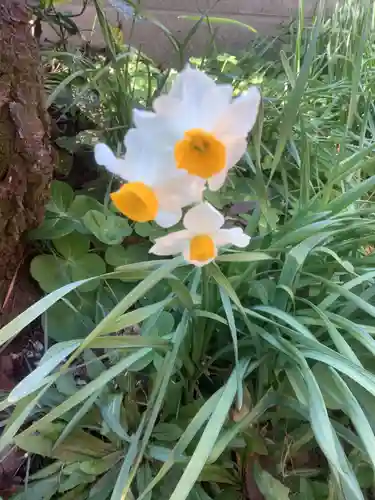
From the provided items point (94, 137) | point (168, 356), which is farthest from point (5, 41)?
point (168, 356)

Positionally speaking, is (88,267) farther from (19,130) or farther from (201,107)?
(201,107)

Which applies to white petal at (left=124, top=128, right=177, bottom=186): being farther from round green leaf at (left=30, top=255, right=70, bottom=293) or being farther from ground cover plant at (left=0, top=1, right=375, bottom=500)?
round green leaf at (left=30, top=255, right=70, bottom=293)

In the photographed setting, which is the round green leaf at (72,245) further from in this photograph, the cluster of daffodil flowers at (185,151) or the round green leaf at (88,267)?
the cluster of daffodil flowers at (185,151)

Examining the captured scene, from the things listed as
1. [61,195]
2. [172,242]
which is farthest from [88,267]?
[172,242]

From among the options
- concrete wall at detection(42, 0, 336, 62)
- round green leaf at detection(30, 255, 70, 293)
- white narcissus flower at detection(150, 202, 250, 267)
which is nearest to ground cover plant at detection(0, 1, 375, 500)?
round green leaf at detection(30, 255, 70, 293)

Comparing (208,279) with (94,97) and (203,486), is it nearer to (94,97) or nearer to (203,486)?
(203,486)

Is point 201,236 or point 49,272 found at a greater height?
point 201,236

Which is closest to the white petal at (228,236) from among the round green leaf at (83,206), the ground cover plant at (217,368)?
the ground cover plant at (217,368)
